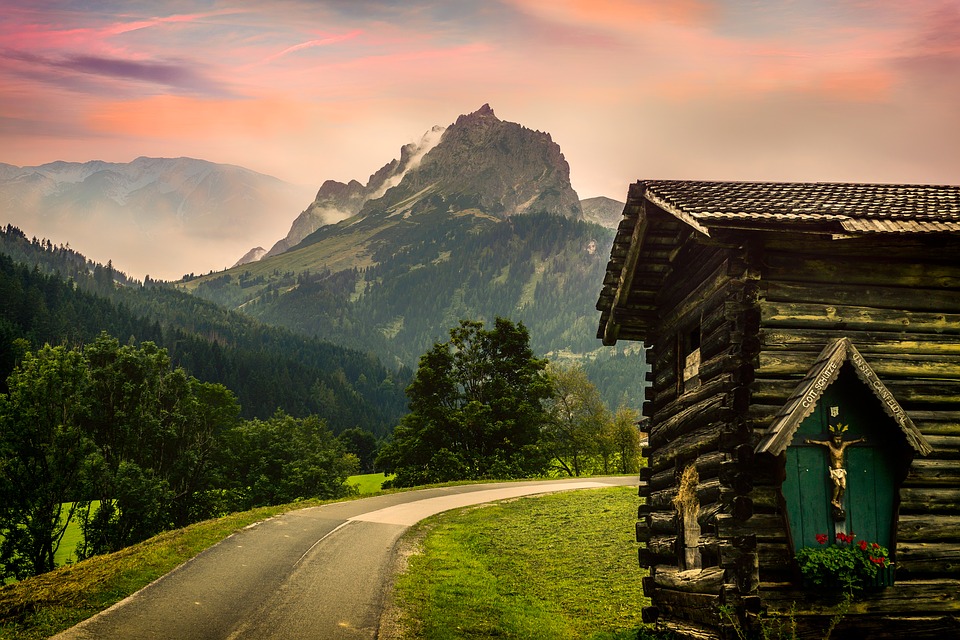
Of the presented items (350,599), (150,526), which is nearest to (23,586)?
(350,599)

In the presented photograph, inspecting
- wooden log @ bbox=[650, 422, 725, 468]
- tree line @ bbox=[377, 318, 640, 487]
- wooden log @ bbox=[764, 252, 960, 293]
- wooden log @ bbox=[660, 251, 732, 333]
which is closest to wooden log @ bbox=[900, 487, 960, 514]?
wooden log @ bbox=[650, 422, 725, 468]

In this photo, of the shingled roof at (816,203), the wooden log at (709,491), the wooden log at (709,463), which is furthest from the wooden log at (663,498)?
the shingled roof at (816,203)

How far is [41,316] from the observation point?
142 m

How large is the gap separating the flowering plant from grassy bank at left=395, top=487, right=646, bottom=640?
480cm

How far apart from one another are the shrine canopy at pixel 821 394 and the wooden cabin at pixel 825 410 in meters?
0.02

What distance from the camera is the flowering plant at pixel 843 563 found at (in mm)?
9977

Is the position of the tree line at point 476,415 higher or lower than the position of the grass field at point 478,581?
higher

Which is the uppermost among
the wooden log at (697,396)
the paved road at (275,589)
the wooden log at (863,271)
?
the wooden log at (863,271)

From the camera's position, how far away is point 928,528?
10.6 meters

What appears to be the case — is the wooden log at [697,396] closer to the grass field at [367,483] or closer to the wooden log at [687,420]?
the wooden log at [687,420]

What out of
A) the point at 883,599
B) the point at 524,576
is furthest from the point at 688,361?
the point at 524,576

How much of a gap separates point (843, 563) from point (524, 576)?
444 inches

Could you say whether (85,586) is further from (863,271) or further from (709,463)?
(863,271)

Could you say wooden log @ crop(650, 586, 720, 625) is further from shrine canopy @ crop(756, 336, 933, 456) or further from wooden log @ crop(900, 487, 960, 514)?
wooden log @ crop(900, 487, 960, 514)
